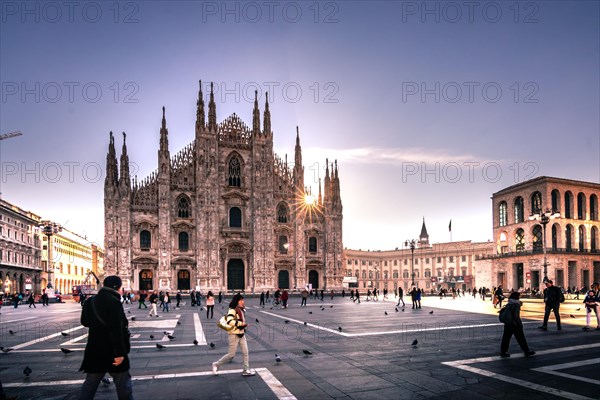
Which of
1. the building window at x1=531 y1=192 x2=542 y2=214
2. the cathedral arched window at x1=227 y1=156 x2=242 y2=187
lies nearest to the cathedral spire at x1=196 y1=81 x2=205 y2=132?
the cathedral arched window at x1=227 y1=156 x2=242 y2=187

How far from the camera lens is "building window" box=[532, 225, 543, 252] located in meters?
63.2

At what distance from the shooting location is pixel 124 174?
51.9m

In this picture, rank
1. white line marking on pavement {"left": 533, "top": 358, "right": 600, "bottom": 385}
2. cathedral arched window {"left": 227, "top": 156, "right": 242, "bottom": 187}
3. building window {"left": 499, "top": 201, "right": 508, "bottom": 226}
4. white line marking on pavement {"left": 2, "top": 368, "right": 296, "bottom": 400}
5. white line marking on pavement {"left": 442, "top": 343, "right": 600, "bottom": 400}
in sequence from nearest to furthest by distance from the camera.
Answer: white line marking on pavement {"left": 442, "top": 343, "right": 600, "bottom": 400} < white line marking on pavement {"left": 2, "top": 368, "right": 296, "bottom": 400} < white line marking on pavement {"left": 533, "top": 358, "right": 600, "bottom": 385} < cathedral arched window {"left": 227, "top": 156, "right": 242, "bottom": 187} < building window {"left": 499, "top": 201, "right": 508, "bottom": 226}

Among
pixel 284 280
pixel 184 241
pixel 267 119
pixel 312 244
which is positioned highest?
pixel 267 119

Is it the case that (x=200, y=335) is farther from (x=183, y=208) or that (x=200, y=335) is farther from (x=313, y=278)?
(x=313, y=278)

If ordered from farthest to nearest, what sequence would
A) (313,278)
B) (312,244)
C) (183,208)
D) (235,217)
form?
(312,244) < (313,278) < (235,217) < (183,208)

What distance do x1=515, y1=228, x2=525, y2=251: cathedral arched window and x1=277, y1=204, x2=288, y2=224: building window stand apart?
118 feet

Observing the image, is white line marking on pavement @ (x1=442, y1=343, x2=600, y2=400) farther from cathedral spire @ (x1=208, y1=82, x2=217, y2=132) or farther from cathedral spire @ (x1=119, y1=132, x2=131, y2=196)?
cathedral spire @ (x1=208, y1=82, x2=217, y2=132)

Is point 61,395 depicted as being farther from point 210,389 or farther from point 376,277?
point 376,277

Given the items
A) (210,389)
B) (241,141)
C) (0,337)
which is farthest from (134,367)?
(241,141)

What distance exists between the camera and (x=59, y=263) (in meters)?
91.4

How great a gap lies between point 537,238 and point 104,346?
226 feet

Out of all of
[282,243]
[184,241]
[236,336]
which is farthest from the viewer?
[282,243]

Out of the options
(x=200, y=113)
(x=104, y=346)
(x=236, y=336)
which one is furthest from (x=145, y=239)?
(x=104, y=346)
